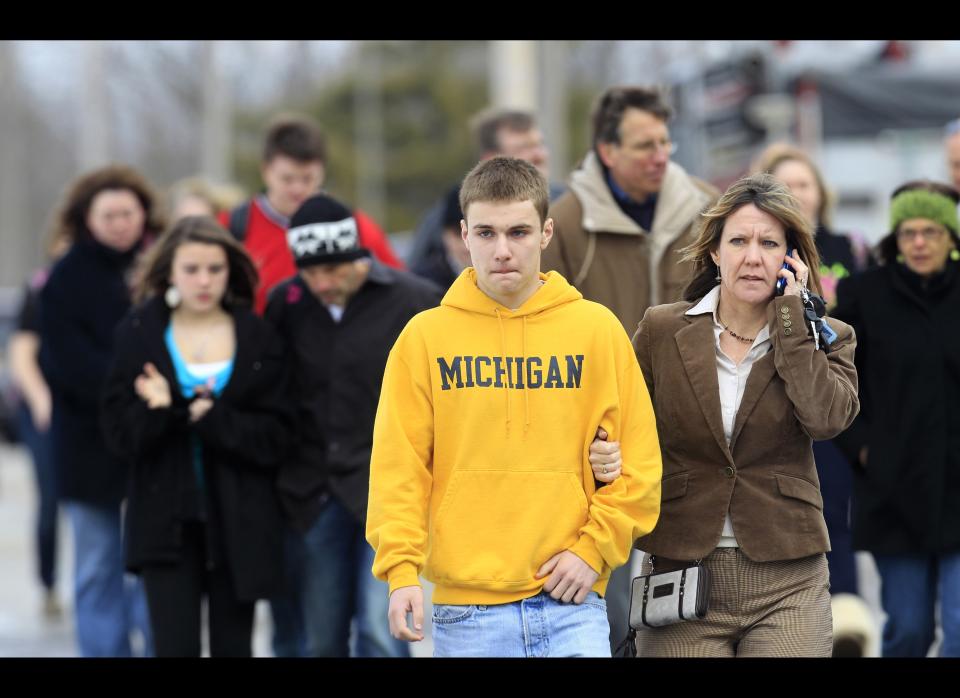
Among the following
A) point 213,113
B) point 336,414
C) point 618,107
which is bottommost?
point 336,414

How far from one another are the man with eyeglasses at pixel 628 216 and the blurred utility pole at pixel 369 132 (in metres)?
50.5

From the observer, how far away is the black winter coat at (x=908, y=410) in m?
5.96

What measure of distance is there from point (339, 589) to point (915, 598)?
2.19m

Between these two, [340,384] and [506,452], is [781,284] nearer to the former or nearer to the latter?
[506,452]

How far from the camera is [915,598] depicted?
19.9 feet

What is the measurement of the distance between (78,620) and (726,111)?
42.7 ft

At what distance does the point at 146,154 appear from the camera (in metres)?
62.4

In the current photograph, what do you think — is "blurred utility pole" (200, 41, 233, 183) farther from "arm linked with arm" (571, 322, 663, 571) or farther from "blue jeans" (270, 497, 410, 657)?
"arm linked with arm" (571, 322, 663, 571)

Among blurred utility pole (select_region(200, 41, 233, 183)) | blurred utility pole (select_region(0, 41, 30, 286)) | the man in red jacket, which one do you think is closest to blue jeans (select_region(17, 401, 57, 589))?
the man in red jacket

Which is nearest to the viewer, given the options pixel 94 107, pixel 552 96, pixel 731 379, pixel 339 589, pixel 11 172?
pixel 731 379

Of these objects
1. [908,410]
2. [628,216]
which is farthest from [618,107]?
[908,410]
